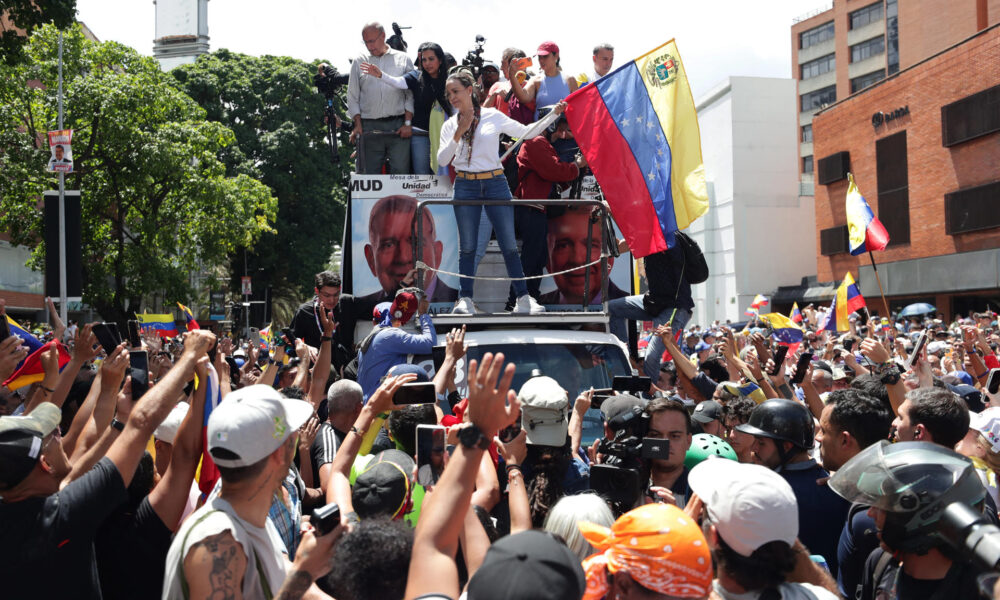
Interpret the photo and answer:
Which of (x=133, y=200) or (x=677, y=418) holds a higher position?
(x=133, y=200)

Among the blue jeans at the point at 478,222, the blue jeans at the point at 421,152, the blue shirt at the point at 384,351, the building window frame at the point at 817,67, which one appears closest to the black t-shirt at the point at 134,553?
the blue shirt at the point at 384,351

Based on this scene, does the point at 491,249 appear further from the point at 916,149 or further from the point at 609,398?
the point at 916,149

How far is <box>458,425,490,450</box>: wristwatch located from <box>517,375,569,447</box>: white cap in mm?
1105

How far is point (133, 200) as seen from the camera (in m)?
28.5

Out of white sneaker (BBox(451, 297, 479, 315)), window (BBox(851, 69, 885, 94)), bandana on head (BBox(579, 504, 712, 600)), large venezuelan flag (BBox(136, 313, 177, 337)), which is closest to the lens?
bandana on head (BBox(579, 504, 712, 600))

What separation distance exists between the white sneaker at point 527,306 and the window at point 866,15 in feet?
203

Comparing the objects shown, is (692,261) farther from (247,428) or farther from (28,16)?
(28,16)

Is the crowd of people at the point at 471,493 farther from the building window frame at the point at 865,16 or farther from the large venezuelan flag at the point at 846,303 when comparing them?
the building window frame at the point at 865,16

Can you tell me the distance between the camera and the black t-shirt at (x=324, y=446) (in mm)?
4820

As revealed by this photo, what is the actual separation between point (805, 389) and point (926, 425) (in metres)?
1.83

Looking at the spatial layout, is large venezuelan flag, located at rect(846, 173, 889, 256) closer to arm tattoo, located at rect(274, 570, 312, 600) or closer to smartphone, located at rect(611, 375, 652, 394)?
smartphone, located at rect(611, 375, 652, 394)

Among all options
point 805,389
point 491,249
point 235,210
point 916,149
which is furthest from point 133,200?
point 916,149

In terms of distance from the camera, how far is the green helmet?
13.8ft

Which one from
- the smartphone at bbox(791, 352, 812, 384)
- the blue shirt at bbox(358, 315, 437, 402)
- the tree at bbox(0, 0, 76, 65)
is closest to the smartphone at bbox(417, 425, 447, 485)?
the blue shirt at bbox(358, 315, 437, 402)
